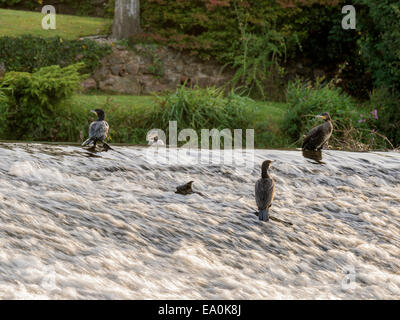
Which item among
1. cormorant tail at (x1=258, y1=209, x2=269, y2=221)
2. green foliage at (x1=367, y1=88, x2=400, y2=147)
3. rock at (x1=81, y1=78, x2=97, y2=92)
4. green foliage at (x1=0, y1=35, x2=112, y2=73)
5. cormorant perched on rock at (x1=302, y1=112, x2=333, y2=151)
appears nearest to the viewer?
cormorant tail at (x1=258, y1=209, x2=269, y2=221)

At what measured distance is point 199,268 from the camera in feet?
14.0

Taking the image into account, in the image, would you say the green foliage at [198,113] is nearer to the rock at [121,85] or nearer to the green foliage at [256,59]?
the green foliage at [256,59]

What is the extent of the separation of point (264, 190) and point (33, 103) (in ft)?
24.5

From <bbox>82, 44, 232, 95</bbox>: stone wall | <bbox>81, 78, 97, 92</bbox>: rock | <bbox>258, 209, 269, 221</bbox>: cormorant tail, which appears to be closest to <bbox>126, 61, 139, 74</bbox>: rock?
<bbox>82, 44, 232, 95</bbox>: stone wall

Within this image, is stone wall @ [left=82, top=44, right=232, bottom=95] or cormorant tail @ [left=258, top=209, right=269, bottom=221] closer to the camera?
cormorant tail @ [left=258, top=209, right=269, bottom=221]

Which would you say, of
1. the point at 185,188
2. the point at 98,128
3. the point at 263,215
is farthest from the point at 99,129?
the point at 263,215

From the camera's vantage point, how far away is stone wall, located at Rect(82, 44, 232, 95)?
16.3 meters

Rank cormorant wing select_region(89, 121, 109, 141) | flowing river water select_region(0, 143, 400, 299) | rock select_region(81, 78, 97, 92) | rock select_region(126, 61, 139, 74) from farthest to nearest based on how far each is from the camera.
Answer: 1. rock select_region(126, 61, 139, 74)
2. rock select_region(81, 78, 97, 92)
3. cormorant wing select_region(89, 121, 109, 141)
4. flowing river water select_region(0, 143, 400, 299)

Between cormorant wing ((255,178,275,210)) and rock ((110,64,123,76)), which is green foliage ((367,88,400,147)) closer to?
rock ((110,64,123,76))

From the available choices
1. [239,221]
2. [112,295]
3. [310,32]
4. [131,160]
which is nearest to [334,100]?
[310,32]

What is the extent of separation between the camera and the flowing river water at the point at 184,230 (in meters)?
3.95

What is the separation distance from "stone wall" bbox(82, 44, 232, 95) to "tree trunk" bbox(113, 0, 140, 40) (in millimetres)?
595

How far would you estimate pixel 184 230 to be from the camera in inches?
191

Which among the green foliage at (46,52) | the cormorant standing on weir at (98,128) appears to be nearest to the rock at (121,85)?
the green foliage at (46,52)
